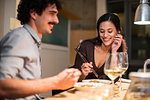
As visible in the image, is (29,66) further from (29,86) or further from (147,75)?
(147,75)

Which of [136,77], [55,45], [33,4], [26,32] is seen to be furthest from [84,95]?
[55,45]

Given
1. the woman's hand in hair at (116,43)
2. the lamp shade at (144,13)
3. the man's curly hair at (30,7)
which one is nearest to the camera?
the man's curly hair at (30,7)

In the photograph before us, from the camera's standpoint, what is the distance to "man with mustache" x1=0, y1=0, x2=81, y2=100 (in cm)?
81

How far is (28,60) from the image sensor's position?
0.92 metres

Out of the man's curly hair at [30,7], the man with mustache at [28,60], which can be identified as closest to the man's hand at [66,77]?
the man with mustache at [28,60]

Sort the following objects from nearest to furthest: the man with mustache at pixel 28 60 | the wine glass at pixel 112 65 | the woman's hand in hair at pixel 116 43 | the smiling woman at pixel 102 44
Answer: the man with mustache at pixel 28 60 < the wine glass at pixel 112 65 < the smiling woman at pixel 102 44 < the woman's hand in hair at pixel 116 43

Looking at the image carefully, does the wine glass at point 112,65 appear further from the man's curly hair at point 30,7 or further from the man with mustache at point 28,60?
the man's curly hair at point 30,7

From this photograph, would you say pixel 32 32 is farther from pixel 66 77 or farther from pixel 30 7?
pixel 66 77

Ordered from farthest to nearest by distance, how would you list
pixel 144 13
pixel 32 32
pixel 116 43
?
1. pixel 116 43
2. pixel 144 13
3. pixel 32 32

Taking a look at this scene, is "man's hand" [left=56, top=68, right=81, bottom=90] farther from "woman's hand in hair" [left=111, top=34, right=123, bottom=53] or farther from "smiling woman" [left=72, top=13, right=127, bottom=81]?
"woman's hand in hair" [left=111, top=34, right=123, bottom=53]

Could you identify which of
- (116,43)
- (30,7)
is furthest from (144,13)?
(30,7)

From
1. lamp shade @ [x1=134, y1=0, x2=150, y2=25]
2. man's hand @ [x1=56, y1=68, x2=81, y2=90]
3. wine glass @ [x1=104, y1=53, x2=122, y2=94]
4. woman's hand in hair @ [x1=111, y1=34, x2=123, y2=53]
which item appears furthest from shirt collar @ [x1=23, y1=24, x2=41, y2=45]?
woman's hand in hair @ [x1=111, y1=34, x2=123, y2=53]

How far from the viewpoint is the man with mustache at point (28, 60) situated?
81cm

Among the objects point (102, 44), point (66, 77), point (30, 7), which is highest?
point (30, 7)
